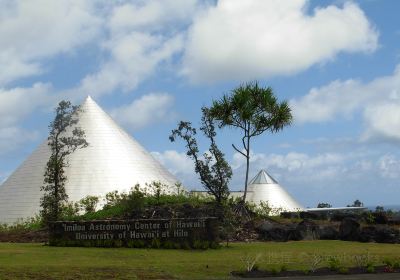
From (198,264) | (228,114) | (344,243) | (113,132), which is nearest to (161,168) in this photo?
(113,132)

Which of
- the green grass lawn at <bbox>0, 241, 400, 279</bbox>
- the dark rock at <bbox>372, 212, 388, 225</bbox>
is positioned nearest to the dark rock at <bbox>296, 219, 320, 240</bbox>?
the green grass lawn at <bbox>0, 241, 400, 279</bbox>

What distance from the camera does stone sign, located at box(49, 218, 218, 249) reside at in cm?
2359

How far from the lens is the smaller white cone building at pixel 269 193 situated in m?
56.2

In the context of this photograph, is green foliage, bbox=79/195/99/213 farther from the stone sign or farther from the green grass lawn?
the green grass lawn

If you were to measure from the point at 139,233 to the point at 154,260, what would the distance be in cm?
536

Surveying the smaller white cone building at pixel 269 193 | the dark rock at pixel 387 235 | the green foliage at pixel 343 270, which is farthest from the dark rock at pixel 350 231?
the smaller white cone building at pixel 269 193

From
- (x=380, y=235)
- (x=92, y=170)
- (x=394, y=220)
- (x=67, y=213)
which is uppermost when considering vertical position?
(x=92, y=170)

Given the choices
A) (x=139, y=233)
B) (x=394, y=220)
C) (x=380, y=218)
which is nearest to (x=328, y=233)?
(x=380, y=218)

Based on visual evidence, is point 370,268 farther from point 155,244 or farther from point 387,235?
point 387,235

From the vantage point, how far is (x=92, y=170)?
43.8m

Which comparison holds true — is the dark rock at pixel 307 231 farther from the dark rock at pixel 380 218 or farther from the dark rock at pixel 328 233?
the dark rock at pixel 380 218

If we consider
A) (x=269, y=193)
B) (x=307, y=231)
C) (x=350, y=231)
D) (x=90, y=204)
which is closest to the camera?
(x=350, y=231)

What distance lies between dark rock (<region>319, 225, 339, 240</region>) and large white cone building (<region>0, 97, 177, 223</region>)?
16.8 meters

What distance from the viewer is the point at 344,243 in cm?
2605
